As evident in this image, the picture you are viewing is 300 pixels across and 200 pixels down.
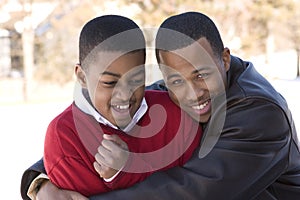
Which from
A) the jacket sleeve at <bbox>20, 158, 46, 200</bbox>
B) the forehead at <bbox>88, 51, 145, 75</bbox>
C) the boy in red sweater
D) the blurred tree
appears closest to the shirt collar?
the boy in red sweater

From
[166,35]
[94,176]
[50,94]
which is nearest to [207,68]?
[166,35]

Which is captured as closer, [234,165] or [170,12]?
[234,165]

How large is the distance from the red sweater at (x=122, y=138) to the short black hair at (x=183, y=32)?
0.19 metres

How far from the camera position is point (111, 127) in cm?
149

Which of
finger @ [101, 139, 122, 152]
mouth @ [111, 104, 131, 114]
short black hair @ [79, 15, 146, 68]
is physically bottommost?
finger @ [101, 139, 122, 152]

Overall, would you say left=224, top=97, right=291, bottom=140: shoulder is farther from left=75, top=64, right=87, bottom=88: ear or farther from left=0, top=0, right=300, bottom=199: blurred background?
left=0, top=0, right=300, bottom=199: blurred background

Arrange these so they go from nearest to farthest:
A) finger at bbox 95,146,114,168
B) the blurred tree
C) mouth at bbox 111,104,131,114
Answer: finger at bbox 95,146,114,168 < mouth at bbox 111,104,131,114 < the blurred tree

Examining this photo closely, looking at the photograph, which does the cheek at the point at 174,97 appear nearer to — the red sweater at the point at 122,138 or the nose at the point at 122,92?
the red sweater at the point at 122,138

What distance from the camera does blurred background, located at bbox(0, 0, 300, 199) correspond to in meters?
12.3

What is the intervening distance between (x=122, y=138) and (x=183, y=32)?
336 mm

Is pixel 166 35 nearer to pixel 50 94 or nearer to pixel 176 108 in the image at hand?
pixel 176 108

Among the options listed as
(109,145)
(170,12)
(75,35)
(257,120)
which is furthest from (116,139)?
(75,35)

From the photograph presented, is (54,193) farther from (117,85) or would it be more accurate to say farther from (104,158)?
(117,85)

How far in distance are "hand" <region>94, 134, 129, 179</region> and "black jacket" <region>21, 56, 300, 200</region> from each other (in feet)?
0.21
